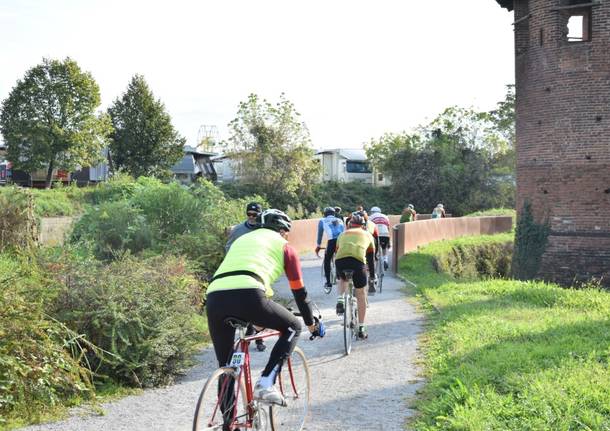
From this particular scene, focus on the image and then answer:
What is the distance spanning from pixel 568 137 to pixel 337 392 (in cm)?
1622

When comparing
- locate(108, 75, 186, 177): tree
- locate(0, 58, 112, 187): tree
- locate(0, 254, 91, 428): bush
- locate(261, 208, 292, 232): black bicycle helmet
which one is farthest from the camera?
locate(108, 75, 186, 177): tree

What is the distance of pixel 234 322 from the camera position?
5.65 m

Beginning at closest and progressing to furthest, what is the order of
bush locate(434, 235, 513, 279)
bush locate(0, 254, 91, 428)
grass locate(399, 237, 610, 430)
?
grass locate(399, 237, 610, 430) < bush locate(0, 254, 91, 428) < bush locate(434, 235, 513, 279)

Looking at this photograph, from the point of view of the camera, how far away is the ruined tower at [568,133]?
2127cm

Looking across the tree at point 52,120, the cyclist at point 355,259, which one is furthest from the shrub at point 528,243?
the tree at point 52,120

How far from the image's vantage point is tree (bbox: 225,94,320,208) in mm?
49969

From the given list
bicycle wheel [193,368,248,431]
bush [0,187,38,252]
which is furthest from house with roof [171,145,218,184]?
bicycle wheel [193,368,248,431]

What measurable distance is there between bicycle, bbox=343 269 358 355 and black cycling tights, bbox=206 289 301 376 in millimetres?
3971

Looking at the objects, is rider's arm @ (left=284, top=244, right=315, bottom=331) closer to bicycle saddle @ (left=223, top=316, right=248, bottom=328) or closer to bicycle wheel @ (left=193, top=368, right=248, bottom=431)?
bicycle saddle @ (left=223, top=316, right=248, bottom=328)

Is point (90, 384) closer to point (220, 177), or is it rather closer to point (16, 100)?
point (16, 100)

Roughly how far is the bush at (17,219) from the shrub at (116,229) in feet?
5.74

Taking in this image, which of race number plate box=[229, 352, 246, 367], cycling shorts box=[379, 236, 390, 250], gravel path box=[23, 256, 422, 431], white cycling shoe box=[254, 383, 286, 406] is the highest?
race number plate box=[229, 352, 246, 367]

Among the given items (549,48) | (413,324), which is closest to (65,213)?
(549,48)

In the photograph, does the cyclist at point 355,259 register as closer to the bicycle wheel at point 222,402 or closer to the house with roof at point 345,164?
the bicycle wheel at point 222,402
